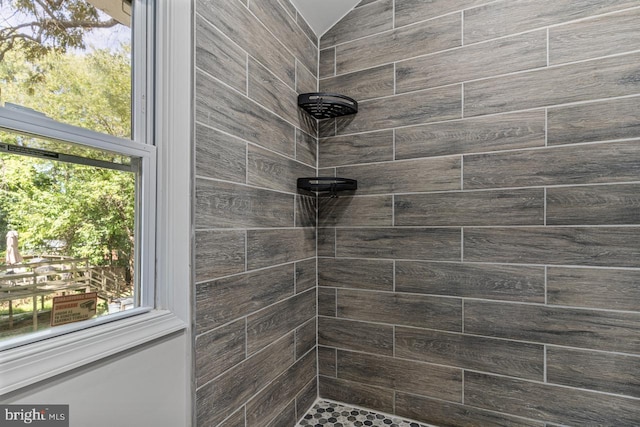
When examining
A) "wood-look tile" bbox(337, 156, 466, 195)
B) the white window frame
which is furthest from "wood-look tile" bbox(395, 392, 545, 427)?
the white window frame

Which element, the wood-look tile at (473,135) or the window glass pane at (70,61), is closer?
the window glass pane at (70,61)

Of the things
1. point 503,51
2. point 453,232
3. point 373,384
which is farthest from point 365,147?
point 373,384

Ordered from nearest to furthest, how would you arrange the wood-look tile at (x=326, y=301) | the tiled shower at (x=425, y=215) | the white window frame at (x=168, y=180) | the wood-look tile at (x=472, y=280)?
the white window frame at (x=168, y=180)
the tiled shower at (x=425, y=215)
the wood-look tile at (x=472, y=280)
the wood-look tile at (x=326, y=301)

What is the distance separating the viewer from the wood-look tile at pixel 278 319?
1.27 meters

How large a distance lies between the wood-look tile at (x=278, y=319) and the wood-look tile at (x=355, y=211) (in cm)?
39

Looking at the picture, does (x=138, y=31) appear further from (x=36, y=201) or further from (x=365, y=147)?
(x=365, y=147)

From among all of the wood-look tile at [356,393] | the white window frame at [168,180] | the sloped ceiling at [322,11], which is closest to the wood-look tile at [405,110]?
the sloped ceiling at [322,11]

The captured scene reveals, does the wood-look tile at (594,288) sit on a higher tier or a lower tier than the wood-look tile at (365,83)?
Result: lower

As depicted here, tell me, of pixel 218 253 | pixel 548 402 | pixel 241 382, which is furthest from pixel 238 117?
pixel 548 402

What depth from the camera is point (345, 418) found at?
5.15ft

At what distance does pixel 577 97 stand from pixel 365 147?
0.86 metres

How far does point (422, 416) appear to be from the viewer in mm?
1533

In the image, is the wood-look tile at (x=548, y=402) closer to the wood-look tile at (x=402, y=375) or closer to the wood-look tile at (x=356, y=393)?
the wood-look tile at (x=402, y=375)

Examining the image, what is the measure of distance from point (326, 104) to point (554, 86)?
934 mm
